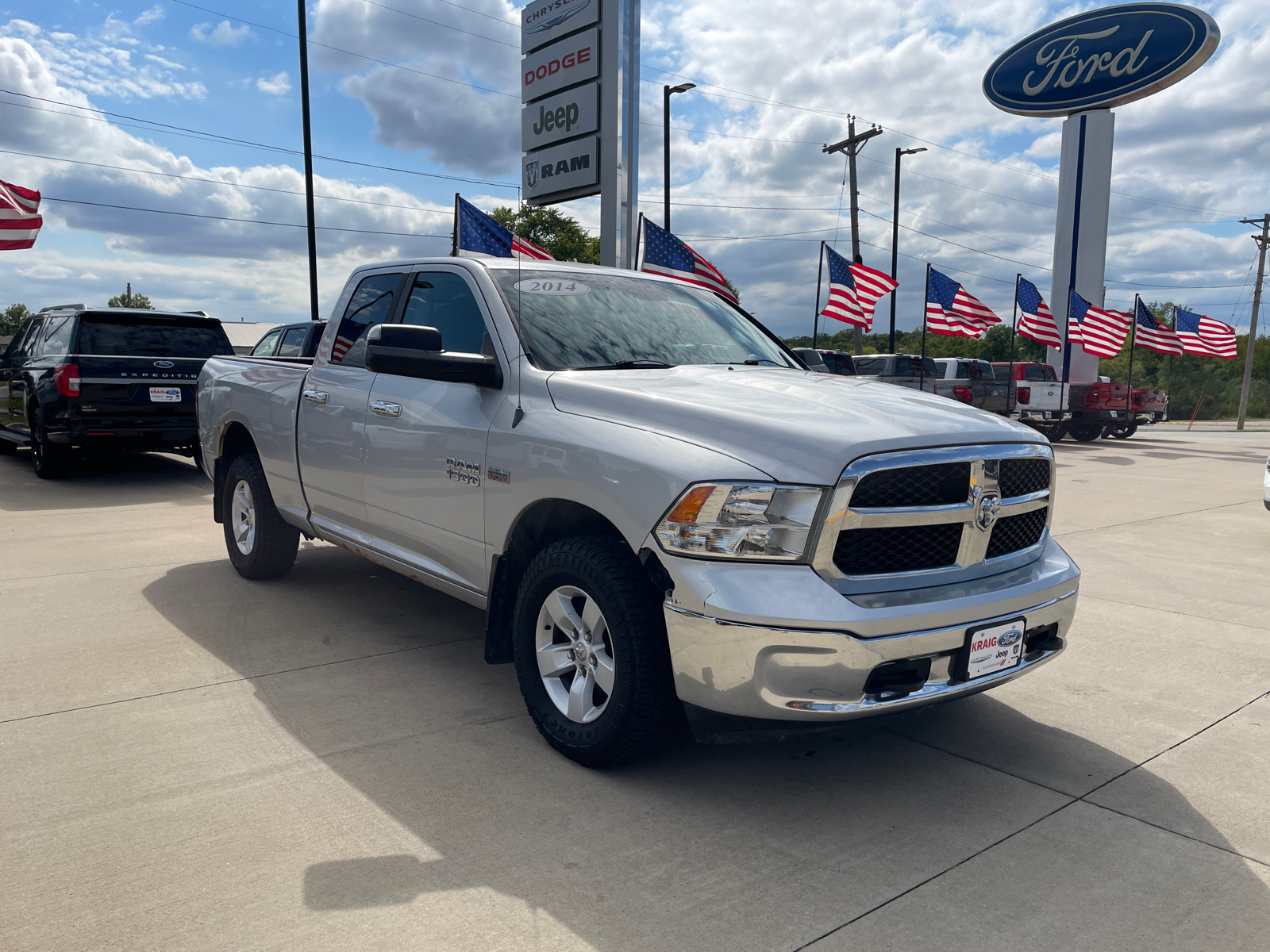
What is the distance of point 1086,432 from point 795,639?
22.7 metres

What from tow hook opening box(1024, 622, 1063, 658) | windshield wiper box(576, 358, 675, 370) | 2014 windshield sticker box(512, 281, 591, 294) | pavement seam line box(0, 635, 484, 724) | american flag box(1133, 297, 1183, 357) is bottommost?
pavement seam line box(0, 635, 484, 724)

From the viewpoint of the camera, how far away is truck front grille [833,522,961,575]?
2949mm

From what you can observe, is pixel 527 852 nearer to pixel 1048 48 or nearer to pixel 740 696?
pixel 740 696

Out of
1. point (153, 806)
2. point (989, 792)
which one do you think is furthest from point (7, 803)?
point (989, 792)

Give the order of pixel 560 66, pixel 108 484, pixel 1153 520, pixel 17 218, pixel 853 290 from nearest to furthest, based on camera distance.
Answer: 1. pixel 1153 520
2. pixel 108 484
3. pixel 560 66
4. pixel 17 218
5. pixel 853 290

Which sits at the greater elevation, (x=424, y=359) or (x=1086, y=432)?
(x=424, y=359)

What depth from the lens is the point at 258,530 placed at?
5898mm

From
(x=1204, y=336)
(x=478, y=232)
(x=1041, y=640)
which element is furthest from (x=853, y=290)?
(x=1041, y=640)

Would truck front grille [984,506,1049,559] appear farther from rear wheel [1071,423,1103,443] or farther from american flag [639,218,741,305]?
rear wheel [1071,423,1103,443]

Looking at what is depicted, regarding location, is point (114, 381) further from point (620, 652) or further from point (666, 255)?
point (620, 652)

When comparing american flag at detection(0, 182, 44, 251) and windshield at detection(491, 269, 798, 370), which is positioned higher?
american flag at detection(0, 182, 44, 251)

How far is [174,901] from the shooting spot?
255 centimetres

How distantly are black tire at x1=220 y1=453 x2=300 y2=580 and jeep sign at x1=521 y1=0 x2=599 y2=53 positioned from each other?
8.97m

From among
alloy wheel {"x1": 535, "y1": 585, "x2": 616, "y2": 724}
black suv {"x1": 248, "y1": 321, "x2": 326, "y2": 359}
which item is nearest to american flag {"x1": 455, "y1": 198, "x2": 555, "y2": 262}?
black suv {"x1": 248, "y1": 321, "x2": 326, "y2": 359}
